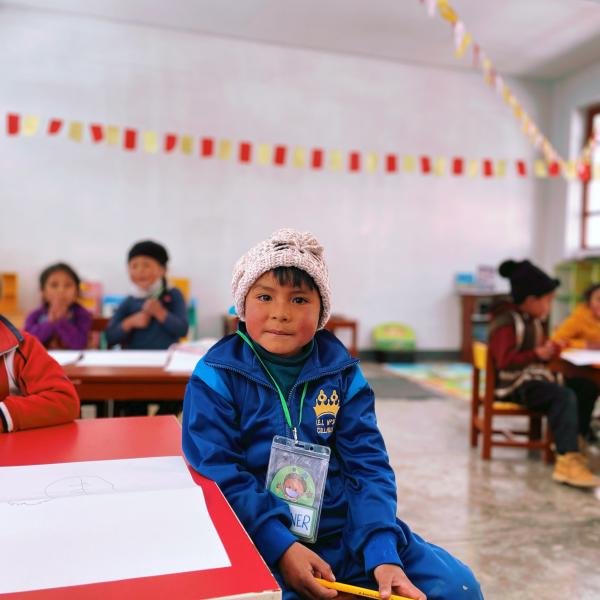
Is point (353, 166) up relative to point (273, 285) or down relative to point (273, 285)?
up

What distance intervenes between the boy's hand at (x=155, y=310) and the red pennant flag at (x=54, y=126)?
3347 millimetres

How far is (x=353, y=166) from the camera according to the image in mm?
6277

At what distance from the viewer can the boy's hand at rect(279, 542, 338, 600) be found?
0.85 metres

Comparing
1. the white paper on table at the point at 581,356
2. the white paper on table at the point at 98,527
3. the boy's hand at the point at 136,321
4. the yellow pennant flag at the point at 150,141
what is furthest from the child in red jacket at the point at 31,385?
the yellow pennant flag at the point at 150,141

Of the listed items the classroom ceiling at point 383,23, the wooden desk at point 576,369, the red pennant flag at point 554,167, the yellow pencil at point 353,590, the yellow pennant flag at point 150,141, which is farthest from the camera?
the red pennant flag at point 554,167

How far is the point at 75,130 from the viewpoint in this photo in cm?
542

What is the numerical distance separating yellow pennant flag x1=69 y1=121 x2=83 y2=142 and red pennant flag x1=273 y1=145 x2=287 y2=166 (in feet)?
6.25

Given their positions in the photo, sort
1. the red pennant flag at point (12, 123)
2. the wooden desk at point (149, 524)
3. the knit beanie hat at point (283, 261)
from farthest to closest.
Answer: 1. the red pennant flag at point (12, 123)
2. the knit beanie hat at point (283, 261)
3. the wooden desk at point (149, 524)

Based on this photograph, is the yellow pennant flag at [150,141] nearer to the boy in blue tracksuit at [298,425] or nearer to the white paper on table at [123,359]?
the white paper on table at [123,359]

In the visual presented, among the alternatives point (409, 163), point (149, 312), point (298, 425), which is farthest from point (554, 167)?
point (298, 425)

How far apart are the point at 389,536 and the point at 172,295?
2111mm

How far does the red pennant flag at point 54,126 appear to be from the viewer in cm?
528

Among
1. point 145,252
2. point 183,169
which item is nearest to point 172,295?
point 145,252

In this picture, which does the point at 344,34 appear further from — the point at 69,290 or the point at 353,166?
the point at 69,290
